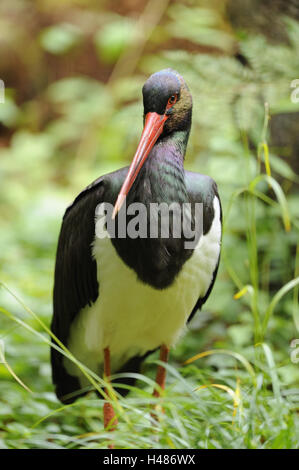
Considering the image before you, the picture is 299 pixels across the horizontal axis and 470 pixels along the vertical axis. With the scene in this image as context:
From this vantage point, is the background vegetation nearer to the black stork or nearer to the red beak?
the black stork

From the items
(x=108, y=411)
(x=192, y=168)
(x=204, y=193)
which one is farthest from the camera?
(x=192, y=168)

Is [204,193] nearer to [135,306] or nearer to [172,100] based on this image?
[172,100]

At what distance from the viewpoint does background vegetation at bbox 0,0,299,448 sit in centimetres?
235

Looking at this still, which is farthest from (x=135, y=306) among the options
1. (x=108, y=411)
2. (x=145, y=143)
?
(x=145, y=143)

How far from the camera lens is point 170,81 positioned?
8.13 ft

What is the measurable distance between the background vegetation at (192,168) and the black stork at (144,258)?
7.2 inches

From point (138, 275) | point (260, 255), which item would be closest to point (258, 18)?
point (260, 255)

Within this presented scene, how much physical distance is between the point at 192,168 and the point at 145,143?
2.14m

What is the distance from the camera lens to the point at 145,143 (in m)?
2.45

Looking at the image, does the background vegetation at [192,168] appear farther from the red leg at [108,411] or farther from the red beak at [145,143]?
the red beak at [145,143]

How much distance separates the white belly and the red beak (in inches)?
13.3

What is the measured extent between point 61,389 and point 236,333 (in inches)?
39.3

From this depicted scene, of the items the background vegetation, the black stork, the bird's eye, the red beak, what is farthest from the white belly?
the bird's eye

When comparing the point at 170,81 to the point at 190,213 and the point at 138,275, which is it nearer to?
the point at 190,213
